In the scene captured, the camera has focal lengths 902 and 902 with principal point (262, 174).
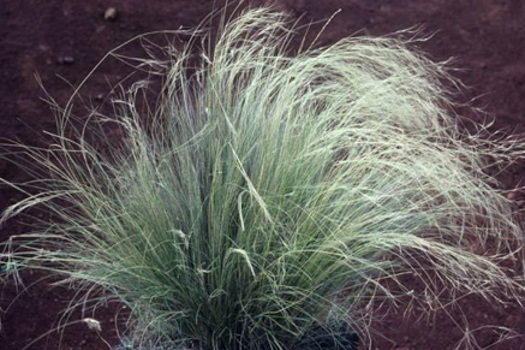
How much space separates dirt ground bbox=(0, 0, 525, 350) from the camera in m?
3.60

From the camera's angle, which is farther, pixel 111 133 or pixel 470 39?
pixel 470 39

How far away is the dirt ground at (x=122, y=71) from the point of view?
3.60m

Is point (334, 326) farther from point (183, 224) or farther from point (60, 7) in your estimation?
point (60, 7)

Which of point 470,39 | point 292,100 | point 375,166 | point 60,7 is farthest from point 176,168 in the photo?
point 470,39

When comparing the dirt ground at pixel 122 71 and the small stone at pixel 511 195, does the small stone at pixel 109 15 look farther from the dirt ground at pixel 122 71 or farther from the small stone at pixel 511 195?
the small stone at pixel 511 195

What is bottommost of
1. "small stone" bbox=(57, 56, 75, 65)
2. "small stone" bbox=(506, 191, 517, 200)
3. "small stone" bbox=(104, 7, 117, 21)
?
"small stone" bbox=(506, 191, 517, 200)

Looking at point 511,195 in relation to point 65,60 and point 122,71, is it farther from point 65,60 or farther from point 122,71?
point 65,60

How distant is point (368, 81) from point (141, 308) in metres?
0.84

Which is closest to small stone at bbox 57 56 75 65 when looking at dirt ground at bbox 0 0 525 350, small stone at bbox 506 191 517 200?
dirt ground at bbox 0 0 525 350

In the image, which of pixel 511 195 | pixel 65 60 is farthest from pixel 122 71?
pixel 511 195

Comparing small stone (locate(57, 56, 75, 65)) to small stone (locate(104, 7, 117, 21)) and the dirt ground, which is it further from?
small stone (locate(104, 7, 117, 21))

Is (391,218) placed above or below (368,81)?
below

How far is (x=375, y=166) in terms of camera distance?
2.33 meters

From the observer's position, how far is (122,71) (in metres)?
3.92
